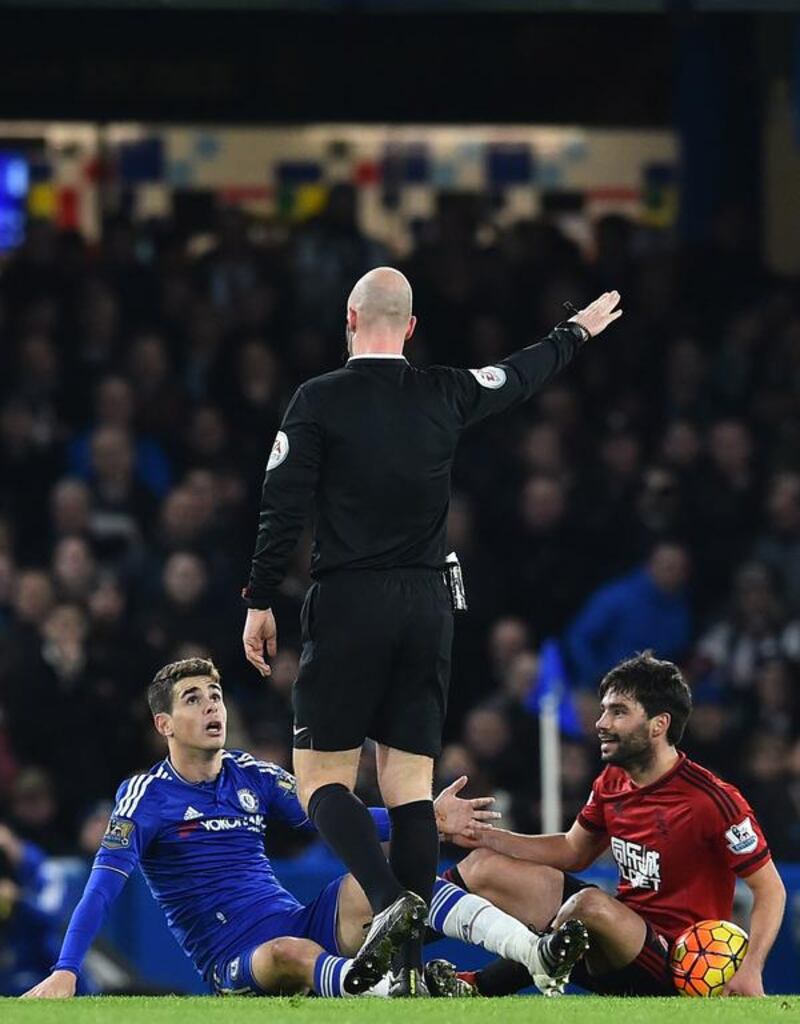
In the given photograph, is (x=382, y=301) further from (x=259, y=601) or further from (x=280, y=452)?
(x=259, y=601)

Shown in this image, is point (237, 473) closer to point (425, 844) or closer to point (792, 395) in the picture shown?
point (792, 395)

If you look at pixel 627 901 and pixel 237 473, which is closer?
pixel 627 901

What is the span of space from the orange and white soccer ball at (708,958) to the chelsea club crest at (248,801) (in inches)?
56.2

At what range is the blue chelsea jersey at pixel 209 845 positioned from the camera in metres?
8.60

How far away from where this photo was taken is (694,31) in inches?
767

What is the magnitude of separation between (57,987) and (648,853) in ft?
6.04

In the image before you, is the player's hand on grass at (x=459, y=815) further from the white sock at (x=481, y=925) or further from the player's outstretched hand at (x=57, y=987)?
the player's outstretched hand at (x=57, y=987)

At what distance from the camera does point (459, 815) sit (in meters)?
8.30

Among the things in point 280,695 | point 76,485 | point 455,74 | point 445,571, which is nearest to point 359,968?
point 445,571

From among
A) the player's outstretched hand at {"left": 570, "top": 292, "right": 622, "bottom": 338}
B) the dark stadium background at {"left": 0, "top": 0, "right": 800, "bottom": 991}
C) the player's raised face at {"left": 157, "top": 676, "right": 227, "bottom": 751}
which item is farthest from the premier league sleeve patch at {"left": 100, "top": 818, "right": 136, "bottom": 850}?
the dark stadium background at {"left": 0, "top": 0, "right": 800, "bottom": 991}

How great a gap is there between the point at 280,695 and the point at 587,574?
2253 millimetres

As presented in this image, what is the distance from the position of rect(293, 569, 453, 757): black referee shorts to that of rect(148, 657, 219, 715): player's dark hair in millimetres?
1001

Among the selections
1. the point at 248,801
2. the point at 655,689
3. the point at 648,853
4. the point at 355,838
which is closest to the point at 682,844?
the point at 648,853

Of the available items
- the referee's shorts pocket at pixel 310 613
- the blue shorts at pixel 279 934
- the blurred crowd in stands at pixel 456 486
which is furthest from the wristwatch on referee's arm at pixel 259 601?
the blurred crowd in stands at pixel 456 486
